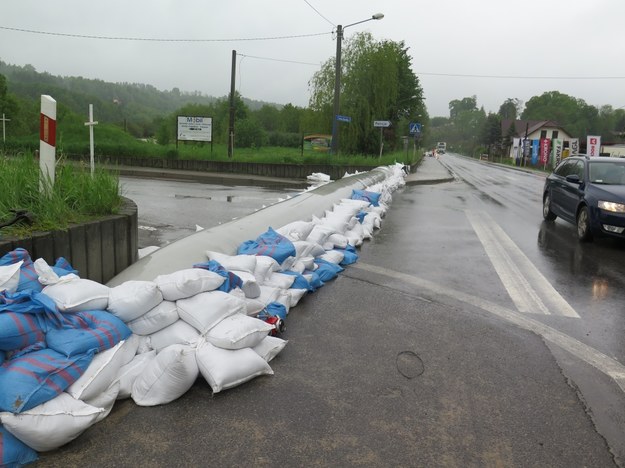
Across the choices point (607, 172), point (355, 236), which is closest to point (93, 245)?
point (355, 236)

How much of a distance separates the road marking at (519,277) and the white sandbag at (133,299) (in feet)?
11.0

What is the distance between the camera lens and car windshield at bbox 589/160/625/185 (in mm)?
9141

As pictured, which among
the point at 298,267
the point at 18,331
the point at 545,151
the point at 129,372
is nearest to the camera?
the point at 18,331

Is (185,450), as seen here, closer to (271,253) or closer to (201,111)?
(271,253)

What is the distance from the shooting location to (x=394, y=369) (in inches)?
139

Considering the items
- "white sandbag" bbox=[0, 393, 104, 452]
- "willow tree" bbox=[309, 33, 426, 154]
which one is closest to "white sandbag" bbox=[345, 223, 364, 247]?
"white sandbag" bbox=[0, 393, 104, 452]

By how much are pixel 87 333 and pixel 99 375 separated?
270mm

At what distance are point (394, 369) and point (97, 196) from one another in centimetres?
292

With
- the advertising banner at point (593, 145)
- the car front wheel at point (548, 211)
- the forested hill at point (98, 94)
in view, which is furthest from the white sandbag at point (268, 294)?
the forested hill at point (98, 94)

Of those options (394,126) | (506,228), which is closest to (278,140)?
(394,126)

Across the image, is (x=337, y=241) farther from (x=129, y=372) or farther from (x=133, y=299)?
(x=129, y=372)

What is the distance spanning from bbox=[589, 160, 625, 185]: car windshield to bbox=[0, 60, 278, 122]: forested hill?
159 feet

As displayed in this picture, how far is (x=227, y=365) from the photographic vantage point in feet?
10.4

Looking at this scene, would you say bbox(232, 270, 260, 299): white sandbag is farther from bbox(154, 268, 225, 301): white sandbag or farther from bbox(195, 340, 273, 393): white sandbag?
bbox(195, 340, 273, 393): white sandbag
